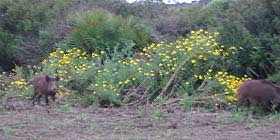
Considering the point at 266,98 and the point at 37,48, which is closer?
the point at 266,98

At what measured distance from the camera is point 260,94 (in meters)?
12.3

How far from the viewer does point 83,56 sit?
61.1ft

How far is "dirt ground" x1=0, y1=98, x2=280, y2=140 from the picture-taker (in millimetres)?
10047

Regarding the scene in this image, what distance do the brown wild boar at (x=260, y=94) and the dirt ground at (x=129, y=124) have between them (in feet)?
1.22

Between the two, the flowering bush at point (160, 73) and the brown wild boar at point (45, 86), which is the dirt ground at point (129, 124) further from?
the flowering bush at point (160, 73)

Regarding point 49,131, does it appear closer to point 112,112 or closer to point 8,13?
point 112,112

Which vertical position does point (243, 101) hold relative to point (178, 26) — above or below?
below

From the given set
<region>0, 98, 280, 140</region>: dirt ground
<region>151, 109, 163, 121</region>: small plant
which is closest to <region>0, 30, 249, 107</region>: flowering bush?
<region>0, 98, 280, 140</region>: dirt ground

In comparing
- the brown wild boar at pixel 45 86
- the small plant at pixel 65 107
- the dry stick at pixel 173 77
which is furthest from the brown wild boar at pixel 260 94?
the brown wild boar at pixel 45 86

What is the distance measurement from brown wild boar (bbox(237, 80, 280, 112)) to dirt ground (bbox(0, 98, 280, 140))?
0.37 metres

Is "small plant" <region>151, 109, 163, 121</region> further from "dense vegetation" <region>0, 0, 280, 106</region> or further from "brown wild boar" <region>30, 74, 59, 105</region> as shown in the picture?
"brown wild boar" <region>30, 74, 59, 105</region>

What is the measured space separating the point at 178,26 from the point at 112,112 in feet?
29.0

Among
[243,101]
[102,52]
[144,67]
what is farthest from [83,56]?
[243,101]

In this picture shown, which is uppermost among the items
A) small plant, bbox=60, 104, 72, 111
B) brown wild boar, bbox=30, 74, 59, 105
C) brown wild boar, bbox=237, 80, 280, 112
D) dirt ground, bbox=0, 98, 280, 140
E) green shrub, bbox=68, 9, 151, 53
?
green shrub, bbox=68, 9, 151, 53
